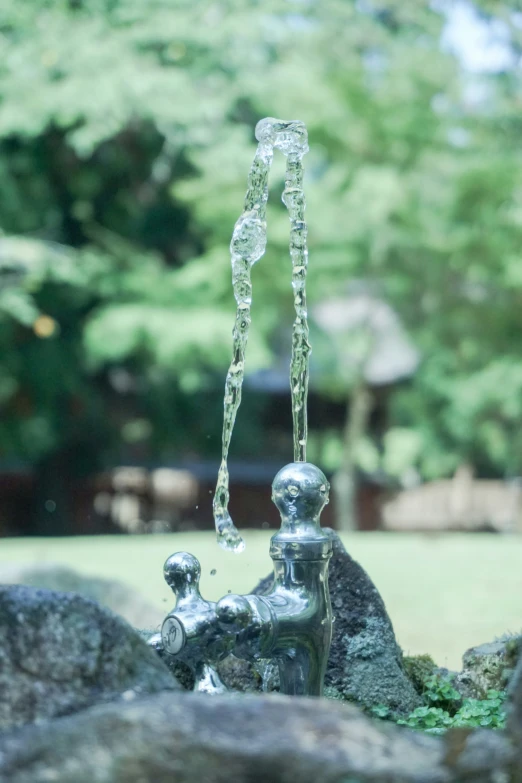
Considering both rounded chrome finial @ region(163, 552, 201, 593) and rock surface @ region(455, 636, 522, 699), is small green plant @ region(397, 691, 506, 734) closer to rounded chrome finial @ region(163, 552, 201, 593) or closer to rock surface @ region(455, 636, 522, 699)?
rock surface @ region(455, 636, 522, 699)

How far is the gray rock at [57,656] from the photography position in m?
1.00

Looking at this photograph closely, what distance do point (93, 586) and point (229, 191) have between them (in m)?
6.30

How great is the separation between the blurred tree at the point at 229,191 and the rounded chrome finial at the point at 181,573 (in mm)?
9209

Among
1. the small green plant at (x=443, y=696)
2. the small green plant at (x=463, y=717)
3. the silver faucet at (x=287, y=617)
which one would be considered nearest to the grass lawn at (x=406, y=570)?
the small green plant at (x=443, y=696)

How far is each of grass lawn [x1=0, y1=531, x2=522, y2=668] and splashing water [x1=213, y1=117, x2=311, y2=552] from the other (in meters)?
2.35

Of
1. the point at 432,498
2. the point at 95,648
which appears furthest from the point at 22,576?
the point at 432,498

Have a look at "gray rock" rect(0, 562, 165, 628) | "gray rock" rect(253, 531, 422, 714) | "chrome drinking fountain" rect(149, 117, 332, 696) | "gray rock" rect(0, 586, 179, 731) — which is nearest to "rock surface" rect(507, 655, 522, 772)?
"gray rock" rect(0, 586, 179, 731)

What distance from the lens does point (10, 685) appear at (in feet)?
3.28

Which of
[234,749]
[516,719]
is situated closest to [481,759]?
[516,719]

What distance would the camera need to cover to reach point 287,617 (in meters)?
1.52

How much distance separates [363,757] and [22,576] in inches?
230

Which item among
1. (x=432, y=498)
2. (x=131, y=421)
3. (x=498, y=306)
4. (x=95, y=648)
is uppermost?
(x=498, y=306)

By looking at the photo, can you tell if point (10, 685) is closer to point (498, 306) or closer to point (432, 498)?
point (498, 306)

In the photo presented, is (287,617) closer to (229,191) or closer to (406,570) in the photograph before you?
(406,570)
